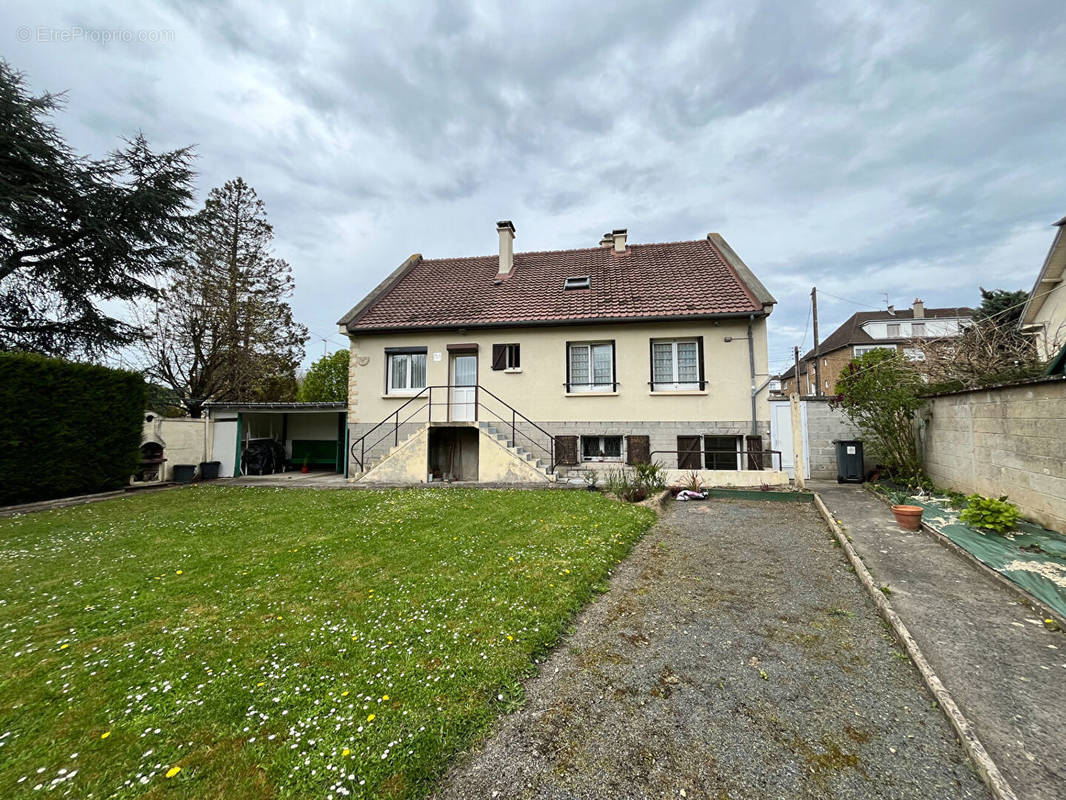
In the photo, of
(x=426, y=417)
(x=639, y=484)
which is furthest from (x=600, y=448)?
(x=426, y=417)

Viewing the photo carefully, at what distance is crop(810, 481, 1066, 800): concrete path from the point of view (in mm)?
2154

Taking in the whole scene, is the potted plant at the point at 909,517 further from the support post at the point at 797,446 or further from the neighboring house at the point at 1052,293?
the neighboring house at the point at 1052,293

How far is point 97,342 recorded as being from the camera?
1496 centimetres

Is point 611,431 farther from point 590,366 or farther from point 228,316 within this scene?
point 228,316

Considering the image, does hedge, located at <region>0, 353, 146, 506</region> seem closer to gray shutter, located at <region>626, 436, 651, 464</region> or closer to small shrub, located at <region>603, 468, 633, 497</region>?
small shrub, located at <region>603, 468, 633, 497</region>

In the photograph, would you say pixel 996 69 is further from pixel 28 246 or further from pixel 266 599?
pixel 28 246

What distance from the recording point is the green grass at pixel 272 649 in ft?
6.74

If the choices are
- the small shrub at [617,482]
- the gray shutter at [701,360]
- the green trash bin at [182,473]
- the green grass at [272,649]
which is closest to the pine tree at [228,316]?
the green trash bin at [182,473]

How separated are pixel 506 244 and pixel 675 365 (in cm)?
790

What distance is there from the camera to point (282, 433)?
18.1 metres

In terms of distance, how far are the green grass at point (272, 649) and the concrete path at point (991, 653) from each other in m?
2.69

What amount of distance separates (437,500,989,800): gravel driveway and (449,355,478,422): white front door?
9.31 m

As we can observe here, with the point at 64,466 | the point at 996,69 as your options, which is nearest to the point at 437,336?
the point at 64,466

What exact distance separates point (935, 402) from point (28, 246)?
26.4 metres
